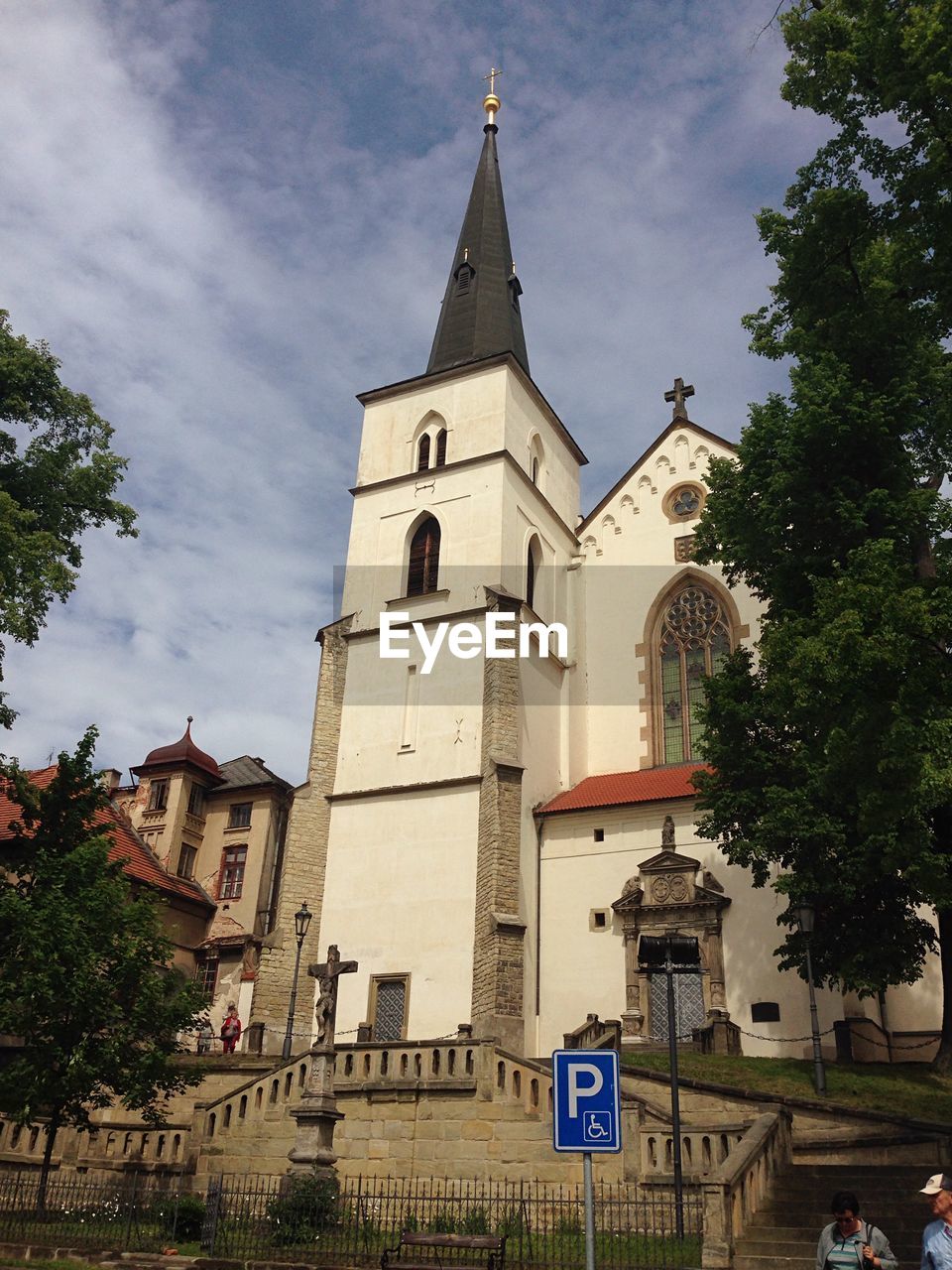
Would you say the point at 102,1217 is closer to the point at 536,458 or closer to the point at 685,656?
the point at 685,656

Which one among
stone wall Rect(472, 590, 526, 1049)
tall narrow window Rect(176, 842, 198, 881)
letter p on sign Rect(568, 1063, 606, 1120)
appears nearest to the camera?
letter p on sign Rect(568, 1063, 606, 1120)

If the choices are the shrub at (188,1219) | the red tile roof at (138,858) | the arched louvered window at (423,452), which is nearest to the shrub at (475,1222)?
the shrub at (188,1219)

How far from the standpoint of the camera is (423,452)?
33.0 metres

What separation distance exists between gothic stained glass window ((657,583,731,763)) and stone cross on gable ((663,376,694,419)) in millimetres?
6067

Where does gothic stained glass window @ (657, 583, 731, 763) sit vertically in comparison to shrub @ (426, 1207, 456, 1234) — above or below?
above

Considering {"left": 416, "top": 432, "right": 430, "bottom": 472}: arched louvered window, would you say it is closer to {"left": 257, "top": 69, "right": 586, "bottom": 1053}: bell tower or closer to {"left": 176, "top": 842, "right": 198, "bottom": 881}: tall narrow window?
{"left": 257, "top": 69, "right": 586, "bottom": 1053}: bell tower

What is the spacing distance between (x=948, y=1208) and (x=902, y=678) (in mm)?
7261

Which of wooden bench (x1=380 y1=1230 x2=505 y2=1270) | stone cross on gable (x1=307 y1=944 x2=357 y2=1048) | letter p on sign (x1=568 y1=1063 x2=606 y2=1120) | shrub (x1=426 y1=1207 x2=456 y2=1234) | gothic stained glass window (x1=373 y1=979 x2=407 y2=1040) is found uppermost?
gothic stained glass window (x1=373 y1=979 x2=407 y2=1040)

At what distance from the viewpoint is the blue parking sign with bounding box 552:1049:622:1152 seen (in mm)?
7188

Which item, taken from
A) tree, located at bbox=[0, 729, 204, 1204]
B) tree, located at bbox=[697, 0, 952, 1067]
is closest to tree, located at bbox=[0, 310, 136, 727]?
tree, located at bbox=[0, 729, 204, 1204]

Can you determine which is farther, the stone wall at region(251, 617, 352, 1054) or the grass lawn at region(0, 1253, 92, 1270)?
the stone wall at region(251, 617, 352, 1054)

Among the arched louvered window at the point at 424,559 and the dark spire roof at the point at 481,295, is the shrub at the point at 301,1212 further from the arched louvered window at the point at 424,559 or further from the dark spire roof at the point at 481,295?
the dark spire roof at the point at 481,295

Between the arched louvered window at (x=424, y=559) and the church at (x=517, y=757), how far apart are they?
0.08 m

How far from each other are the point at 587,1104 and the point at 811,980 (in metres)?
11.6
